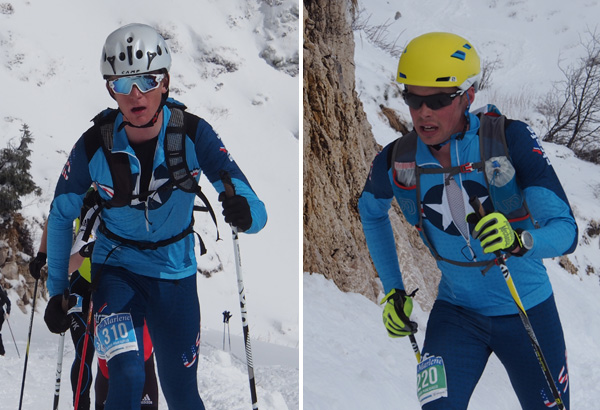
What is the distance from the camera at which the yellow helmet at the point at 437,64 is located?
347 centimetres

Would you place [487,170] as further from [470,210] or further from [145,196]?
[145,196]

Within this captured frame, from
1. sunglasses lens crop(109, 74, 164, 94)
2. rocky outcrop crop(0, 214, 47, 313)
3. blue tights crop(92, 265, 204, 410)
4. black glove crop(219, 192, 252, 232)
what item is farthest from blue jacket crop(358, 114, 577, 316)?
rocky outcrop crop(0, 214, 47, 313)

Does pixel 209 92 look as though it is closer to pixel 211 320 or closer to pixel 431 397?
pixel 211 320

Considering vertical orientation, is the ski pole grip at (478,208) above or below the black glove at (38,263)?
above

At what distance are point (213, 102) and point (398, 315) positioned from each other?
32180 millimetres

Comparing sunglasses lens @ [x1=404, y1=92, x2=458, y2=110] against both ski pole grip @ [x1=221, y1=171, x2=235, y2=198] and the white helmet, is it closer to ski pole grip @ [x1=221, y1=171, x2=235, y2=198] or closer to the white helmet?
ski pole grip @ [x1=221, y1=171, x2=235, y2=198]

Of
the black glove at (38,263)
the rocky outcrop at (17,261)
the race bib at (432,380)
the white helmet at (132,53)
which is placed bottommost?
the rocky outcrop at (17,261)

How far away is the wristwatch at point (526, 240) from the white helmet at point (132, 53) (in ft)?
7.56

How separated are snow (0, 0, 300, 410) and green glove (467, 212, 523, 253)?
9.72 m

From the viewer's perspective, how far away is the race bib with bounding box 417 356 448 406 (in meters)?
3.35

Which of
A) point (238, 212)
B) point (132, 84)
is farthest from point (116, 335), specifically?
point (132, 84)

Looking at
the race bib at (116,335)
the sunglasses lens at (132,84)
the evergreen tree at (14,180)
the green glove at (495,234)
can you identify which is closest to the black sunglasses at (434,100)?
the green glove at (495,234)

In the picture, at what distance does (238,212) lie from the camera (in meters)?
3.91

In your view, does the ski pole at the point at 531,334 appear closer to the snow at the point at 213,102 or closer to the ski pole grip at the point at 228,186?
the ski pole grip at the point at 228,186
